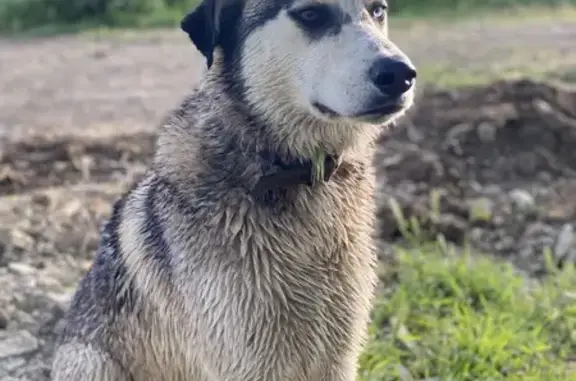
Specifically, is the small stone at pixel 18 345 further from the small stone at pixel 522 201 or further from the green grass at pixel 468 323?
the small stone at pixel 522 201

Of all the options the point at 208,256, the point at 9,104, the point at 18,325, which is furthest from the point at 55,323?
the point at 9,104

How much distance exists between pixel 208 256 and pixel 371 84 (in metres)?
0.82

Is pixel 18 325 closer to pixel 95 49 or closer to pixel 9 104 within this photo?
pixel 9 104

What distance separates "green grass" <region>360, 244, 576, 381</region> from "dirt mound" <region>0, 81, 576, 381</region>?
0.50 m

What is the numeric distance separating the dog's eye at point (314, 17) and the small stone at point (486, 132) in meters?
4.26

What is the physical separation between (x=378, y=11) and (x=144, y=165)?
4.17m

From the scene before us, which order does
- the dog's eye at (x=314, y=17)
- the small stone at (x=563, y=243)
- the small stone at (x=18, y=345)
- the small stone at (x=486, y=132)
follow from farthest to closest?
the small stone at (x=486, y=132) → the small stone at (x=563, y=243) → the small stone at (x=18, y=345) → the dog's eye at (x=314, y=17)

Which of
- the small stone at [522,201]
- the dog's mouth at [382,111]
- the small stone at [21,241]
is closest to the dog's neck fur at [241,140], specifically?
the dog's mouth at [382,111]

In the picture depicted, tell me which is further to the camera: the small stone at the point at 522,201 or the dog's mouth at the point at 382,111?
the small stone at the point at 522,201

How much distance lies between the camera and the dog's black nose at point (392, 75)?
3.14 m

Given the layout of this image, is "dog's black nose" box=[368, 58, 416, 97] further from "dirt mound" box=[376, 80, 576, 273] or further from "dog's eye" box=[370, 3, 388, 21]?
"dirt mound" box=[376, 80, 576, 273]

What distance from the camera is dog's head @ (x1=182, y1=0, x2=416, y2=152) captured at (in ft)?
10.5

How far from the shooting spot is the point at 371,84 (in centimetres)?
318

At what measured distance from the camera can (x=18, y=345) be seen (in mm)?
4543
